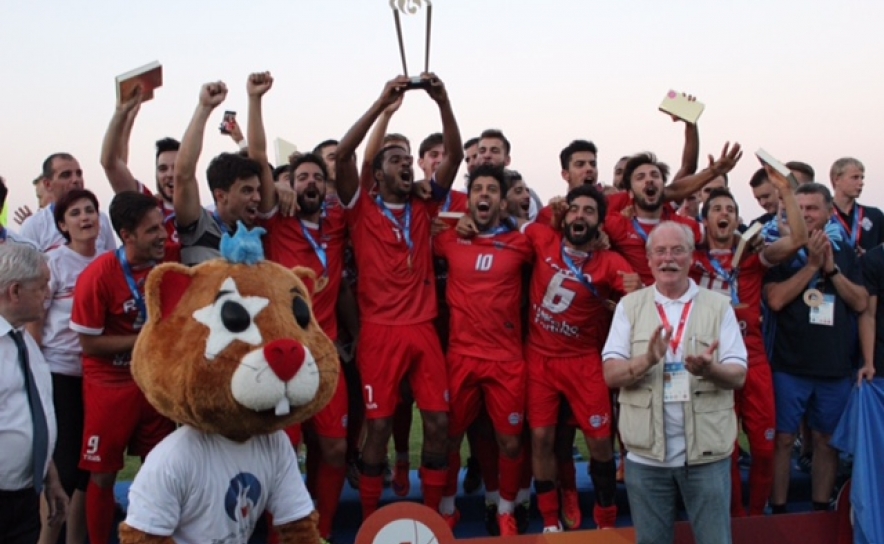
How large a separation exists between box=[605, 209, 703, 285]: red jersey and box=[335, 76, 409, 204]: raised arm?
158 cm

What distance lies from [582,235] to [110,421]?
9.09 feet

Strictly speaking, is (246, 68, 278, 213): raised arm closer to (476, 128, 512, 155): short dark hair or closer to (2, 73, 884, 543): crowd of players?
(2, 73, 884, 543): crowd of players

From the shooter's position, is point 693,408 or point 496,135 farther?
point 496,135

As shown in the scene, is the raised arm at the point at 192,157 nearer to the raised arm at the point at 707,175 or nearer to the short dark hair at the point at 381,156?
the short dark hair at the point at 381,156

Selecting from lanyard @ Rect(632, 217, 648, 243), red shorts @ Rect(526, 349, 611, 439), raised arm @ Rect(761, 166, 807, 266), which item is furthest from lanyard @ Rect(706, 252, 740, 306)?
red shorts @ Rect(526, 349, 611, 439)

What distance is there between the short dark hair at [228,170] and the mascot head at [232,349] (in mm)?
1719

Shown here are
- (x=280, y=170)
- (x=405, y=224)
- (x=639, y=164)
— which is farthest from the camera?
(x=280, y=170)

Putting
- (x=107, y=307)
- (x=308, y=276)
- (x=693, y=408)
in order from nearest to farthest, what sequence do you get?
(x=308, y=276)
(x=693, y=408)
(x=107, y=307)

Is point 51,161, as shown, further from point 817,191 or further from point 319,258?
point 817,191

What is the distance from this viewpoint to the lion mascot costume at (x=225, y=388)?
2.90 meters

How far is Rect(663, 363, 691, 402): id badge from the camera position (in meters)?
4.16

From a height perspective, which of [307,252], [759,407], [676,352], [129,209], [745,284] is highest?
[129,209]

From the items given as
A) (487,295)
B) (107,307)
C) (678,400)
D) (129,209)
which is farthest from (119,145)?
(678,400)

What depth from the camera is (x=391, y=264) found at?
17.9 ft
